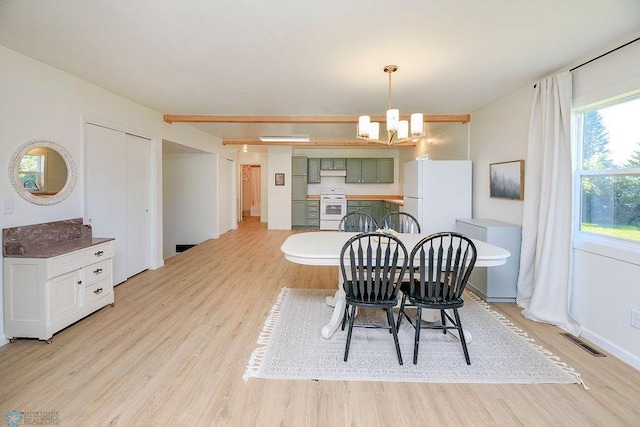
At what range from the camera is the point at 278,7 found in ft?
6.11


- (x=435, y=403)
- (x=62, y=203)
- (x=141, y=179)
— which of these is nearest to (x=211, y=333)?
(x=435, y=403)

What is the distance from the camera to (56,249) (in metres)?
2.56

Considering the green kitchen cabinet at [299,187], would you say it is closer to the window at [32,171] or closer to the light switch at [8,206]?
the window at [32,171]

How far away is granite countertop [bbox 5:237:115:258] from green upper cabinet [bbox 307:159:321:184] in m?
5.99

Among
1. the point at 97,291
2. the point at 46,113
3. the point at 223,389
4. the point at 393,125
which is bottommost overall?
the point at 223,389

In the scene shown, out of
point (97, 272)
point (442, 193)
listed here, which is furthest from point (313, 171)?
point (97, 272)

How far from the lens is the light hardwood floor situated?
164cm

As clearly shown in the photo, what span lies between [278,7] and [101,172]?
2939 millimetres

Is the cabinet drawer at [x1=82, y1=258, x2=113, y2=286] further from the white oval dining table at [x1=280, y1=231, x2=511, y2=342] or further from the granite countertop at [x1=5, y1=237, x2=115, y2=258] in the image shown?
the white oval dining table at [x1=280, y1=231, x2=511, y2=342]

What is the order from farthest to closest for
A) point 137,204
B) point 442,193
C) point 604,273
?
point 442,193, point 137,204, point 604,273

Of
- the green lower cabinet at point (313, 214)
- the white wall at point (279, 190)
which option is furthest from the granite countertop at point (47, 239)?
the green lower cabinet at point (313, 214)

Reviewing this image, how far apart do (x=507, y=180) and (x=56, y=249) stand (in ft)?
15.3

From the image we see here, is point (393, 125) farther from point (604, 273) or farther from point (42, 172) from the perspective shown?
point (42, 172)

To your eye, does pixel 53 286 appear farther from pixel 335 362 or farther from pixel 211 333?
pixel 335 362
